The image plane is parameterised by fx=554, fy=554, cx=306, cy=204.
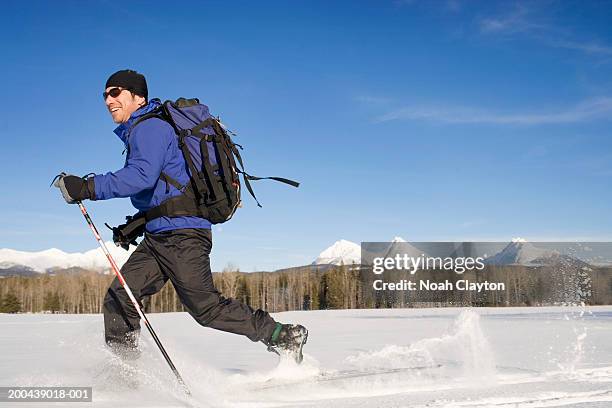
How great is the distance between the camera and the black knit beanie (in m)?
3.45

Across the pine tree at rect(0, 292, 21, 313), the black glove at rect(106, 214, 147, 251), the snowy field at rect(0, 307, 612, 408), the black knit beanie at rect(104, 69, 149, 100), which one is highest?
the black knit beanie at rect(104, 69, 149, 100)

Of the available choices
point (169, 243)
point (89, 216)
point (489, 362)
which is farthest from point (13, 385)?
point (489, 362)

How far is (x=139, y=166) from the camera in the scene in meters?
3.12

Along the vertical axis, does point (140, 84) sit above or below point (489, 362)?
above

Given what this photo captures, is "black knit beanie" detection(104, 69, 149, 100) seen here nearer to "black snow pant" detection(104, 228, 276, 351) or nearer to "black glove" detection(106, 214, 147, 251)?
"black glove" detection(106, 214, 147, 251)

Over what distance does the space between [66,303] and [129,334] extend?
301 ft

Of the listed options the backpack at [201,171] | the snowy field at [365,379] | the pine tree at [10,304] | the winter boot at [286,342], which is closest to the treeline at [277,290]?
the pine tree at [10,304]

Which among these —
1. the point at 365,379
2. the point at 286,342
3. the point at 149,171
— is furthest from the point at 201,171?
the point at 365,379

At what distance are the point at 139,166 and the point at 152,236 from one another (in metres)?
0.48

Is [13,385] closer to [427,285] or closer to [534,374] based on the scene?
[534,374]

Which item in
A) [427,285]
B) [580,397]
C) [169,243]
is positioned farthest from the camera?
[427,285]

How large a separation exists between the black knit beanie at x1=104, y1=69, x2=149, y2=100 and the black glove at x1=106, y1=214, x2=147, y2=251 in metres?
0.80

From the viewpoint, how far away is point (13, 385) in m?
3.48

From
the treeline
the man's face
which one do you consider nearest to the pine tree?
the treeline
